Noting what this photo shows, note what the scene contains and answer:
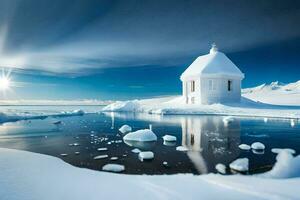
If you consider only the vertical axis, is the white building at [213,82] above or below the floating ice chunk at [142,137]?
above

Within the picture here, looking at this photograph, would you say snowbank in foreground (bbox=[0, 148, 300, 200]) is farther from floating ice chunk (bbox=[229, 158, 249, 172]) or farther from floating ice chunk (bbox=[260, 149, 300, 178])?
floating ice chunk (bbox=[229, 158, 249, 172])

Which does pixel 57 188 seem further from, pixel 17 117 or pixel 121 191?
pixel 17 117

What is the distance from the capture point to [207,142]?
13.7m

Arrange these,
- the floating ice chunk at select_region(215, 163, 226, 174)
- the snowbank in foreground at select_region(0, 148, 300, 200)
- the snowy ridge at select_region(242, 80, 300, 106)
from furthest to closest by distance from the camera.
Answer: the snowy ridge at select_region(242, 80, 300, 106) < the floating ice chunk at select_region(215, 163, 226, 174) < the snowbank in foreground at select_region(0, 148, 300, 200)

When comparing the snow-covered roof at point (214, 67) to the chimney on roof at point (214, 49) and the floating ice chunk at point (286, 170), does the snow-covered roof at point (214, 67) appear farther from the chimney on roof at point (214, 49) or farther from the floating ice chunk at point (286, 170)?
the floating ice chunk at point (286, 170)

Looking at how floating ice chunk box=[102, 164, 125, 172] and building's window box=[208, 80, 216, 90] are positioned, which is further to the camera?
building's window box=[208, 80, 216, 90]

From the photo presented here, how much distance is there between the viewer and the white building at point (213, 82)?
38.9 m

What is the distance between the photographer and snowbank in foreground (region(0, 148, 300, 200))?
585 cm

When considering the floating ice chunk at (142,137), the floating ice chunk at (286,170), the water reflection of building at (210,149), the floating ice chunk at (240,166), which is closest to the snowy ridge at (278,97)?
the water reflection of building at (210,149)

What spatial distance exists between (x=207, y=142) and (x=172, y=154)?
11.4 ft

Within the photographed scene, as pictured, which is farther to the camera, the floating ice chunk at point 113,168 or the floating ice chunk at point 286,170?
the floating ice chunk at point 113,168

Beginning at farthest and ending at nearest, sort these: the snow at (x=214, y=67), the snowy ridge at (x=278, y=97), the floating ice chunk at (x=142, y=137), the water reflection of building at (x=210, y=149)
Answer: the snowy ridge at (x=278, y=97), the snow at (x=214, y=67), the floating ice chunk at (x=142, y=137), the water reflection of building at (x=210, y=149)

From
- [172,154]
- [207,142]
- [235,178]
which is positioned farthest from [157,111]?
[235,178]

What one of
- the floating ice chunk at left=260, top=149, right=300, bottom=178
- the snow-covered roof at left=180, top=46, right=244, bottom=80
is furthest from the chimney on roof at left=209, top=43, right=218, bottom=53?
the floating ice chunk at left=260, top=149, right=300, bottom=178
